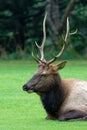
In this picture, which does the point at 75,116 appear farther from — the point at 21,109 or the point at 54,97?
the point at 21,109

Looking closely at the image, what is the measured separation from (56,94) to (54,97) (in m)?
0.07

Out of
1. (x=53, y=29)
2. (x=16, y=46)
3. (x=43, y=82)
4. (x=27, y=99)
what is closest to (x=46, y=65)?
(x=43, y=82)

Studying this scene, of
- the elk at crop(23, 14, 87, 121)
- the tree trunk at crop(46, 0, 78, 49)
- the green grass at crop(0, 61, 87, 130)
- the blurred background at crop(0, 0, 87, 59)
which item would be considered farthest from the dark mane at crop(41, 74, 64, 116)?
the blurred background at crop(0, 0, 87, 59)

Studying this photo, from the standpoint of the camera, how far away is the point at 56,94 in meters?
11.2

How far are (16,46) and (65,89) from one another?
866 inches

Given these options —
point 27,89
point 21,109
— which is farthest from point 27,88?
point 21,109

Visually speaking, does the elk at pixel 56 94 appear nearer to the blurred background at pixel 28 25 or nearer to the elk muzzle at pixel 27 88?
the elk muzzle at pixel 27 88

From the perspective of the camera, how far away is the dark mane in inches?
438

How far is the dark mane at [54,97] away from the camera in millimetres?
11117

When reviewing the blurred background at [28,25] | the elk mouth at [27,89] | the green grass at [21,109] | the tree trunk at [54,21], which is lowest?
the blurred background at [28,25]

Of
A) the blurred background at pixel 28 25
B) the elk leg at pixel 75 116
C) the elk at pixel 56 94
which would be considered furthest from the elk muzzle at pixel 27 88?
the blurred background at pixel 28 25

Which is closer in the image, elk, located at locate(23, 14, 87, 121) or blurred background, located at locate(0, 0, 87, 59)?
elk, located at locate(23, 14, 87, 121)

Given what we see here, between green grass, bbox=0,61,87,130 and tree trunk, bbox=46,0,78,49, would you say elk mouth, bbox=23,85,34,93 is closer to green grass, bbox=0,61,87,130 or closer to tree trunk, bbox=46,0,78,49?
green grass, bbox=0,61,87,130

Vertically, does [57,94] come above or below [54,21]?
above
